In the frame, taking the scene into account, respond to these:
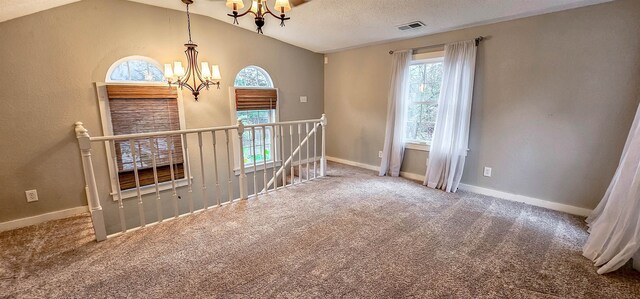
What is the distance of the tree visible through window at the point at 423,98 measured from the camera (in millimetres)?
3797

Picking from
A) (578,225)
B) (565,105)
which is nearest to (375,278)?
(578,225)

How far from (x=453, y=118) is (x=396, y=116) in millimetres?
854

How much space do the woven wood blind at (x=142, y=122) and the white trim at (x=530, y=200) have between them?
398 cm

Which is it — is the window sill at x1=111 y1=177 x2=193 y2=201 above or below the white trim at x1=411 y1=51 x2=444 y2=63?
below

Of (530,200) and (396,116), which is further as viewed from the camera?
(396,116)

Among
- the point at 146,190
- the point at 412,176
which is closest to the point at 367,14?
the point at 412,176

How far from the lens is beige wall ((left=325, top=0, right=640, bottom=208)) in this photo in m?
2.51

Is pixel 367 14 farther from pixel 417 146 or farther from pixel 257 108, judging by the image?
pixel 257 108

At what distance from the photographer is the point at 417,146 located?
401 cm

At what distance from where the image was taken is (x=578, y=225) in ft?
8.49

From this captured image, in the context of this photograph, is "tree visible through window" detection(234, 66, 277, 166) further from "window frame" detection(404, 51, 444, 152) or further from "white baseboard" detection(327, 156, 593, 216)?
"white baseboard" detection(327, 156, 593, 216)

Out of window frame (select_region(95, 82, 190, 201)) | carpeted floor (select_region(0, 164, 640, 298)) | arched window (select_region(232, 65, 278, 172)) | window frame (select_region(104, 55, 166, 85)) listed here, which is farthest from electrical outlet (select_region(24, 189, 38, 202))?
arched window (select_region(232, 65, 278, 172))

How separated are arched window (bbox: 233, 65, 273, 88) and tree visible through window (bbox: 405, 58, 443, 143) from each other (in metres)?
2.39

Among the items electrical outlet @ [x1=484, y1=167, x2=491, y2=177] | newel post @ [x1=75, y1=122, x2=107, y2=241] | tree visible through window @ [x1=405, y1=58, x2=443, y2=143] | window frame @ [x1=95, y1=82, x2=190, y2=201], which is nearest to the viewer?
newel post @ [x1=75, y1=122, x2=107, y2=241]
